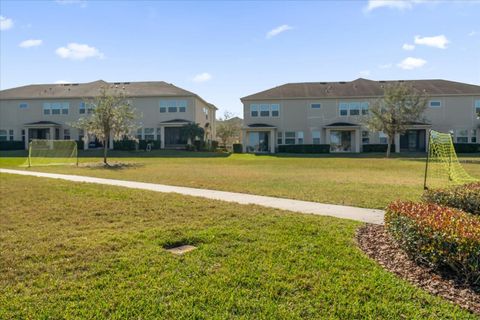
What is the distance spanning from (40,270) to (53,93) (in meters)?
48.5

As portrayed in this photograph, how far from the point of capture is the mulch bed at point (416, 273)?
14.2 feet

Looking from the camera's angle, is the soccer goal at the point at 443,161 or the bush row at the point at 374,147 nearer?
the soccer goal at the point at 443,161

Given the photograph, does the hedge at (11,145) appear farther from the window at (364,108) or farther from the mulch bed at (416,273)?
the mulch bed at (416,273)

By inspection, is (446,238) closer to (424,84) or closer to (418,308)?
(418,308)

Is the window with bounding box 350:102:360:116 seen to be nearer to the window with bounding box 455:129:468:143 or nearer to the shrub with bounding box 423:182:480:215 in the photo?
the window with bounding box 455:129:468:143

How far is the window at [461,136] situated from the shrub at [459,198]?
39.2 m

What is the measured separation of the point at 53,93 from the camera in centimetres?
4797

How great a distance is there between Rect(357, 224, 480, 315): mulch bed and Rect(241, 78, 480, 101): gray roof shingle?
127ft

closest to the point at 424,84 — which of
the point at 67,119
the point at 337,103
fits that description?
the point at 337,103

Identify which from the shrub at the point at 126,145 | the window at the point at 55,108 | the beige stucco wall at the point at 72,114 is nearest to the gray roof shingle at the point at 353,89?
the beige stucco wall at the point at 72,114

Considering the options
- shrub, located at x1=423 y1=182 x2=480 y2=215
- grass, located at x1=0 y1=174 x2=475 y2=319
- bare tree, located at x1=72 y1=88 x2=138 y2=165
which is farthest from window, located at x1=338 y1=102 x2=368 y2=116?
grass, located at x1=0 y1=174 x2=475 y2=319

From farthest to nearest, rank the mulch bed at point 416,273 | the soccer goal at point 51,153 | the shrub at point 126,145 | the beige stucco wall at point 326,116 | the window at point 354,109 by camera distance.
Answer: the window at point 354,109, the beige stucco wall at point 326,116, the shrub at point 126,145, the soccer goal at point 51,153, the mulch bed at point 416,273

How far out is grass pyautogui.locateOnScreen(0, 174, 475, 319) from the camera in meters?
4.05

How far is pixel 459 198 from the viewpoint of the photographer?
8.31 metres
